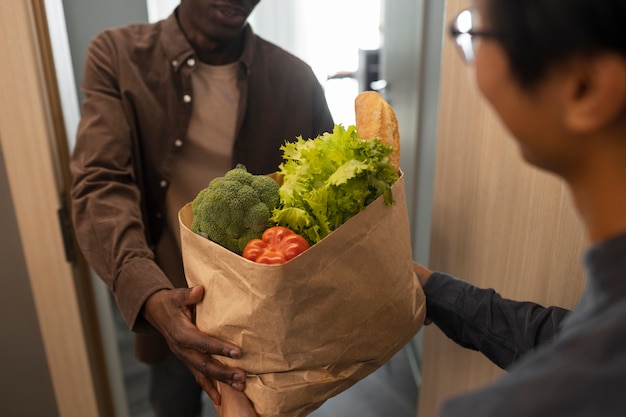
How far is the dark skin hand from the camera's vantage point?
2.62ft

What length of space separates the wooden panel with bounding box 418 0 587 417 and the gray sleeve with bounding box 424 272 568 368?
12 cm

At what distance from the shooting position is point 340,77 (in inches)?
99.6

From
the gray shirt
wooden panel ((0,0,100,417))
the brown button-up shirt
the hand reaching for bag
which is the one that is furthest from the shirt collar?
wooden panel ((0,0,100,417))

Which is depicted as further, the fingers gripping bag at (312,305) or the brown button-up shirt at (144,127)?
the brown button-up shirt at (144,127)

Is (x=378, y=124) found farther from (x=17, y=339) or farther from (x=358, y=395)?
(x=358, y=395)

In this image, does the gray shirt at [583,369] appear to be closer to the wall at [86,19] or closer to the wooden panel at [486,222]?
the wooden panel at [486,222]

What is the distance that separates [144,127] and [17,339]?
757mm

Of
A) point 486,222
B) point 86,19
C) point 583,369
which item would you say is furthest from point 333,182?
point 86,19

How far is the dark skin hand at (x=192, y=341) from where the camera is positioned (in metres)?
0.80

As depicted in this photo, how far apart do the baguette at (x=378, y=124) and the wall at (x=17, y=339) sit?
99 cm

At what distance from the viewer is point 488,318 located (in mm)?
924

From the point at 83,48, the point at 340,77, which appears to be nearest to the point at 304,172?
the point at 83,48

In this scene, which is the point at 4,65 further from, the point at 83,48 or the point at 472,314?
the point at 472,314

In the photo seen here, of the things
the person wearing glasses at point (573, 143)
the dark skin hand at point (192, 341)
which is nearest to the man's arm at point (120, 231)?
the dark skin hand at point (192, 341)
